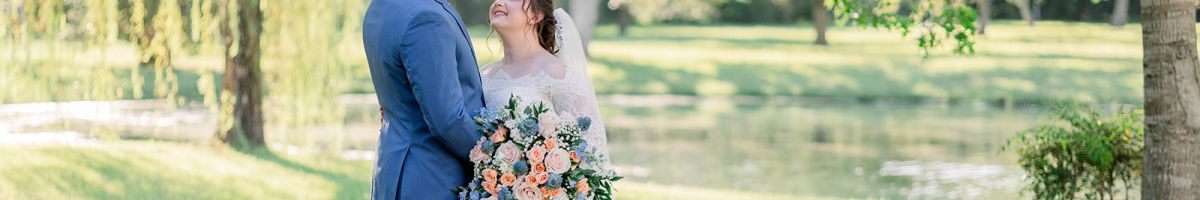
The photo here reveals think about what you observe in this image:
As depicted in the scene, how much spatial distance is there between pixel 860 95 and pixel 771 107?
11.1ft

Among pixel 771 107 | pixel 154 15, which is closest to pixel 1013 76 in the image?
pixel 771 107

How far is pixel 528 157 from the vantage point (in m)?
3.56

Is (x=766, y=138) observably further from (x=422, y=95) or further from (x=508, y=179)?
(x=422, y=95)

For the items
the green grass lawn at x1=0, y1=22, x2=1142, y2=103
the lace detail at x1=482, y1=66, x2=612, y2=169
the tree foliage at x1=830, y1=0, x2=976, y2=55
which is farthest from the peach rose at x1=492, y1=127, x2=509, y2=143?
the green grass lawn at x1=0, y1=22, x2=1142, y2=103

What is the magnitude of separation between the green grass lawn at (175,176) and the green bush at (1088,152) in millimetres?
2404

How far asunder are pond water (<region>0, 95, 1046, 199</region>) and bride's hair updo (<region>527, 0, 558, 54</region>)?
220 inches

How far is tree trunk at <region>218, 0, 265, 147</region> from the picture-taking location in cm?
1099

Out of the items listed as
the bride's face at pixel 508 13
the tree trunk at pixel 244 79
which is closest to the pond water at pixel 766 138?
the tree trunk at pixel 244 79

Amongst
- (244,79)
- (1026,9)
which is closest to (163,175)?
(244,79)

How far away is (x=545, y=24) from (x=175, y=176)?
5.74 metres

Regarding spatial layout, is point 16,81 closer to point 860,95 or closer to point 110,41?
point 110,41

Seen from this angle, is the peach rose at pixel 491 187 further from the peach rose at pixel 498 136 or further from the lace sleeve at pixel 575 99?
the lace sleeve at pixel 575 99

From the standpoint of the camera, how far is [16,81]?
837cm

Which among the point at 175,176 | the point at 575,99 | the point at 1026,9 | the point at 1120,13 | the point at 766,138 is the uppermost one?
the point at 1026,9
